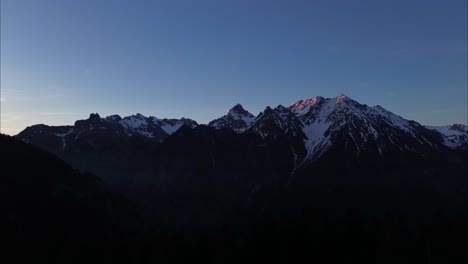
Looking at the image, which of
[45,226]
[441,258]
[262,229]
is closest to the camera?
[441,258]

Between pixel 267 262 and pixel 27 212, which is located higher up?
pixel 27 212

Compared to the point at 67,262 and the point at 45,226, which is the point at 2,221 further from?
the point at 67,262

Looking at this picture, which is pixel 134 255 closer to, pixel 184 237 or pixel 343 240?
pixel 184 237

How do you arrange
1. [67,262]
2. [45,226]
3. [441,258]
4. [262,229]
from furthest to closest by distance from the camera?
1. [45,226]
2. [262,229]
3. [67,262]
4. [441,258]

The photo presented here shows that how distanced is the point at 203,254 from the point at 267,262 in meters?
22.6

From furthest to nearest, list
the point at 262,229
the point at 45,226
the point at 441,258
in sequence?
the point at 45,226, the point at 262,229, the point at 441,258

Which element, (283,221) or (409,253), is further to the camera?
(283,221)

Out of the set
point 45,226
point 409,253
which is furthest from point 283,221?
point 45,226

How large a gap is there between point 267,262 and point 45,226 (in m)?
101

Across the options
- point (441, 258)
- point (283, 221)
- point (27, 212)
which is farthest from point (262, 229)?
point (27, 212)

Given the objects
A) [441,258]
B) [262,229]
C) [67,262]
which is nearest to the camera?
[441,258]

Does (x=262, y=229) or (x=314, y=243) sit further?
(x=262, y=229)

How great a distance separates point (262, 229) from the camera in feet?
577

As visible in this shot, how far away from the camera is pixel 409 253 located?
142 metres
